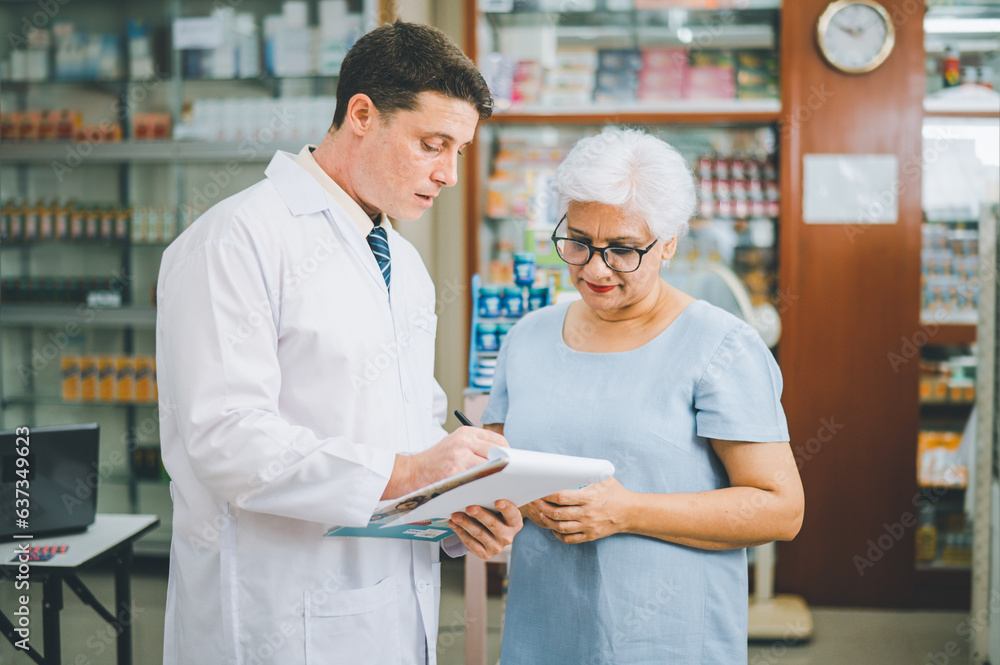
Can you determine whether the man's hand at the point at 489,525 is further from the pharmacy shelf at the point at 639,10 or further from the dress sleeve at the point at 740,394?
the pharmacy shelf at the point at 639,10

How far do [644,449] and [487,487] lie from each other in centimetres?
42

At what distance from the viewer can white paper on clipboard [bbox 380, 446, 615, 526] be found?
3.16 ft

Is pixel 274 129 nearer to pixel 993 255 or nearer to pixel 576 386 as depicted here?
pixel 576 386

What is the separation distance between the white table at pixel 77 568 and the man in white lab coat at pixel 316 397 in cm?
103

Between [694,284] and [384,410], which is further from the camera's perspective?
[694,284]

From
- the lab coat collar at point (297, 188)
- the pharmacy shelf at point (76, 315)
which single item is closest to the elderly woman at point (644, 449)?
the lab coat collar at point (297, 188)

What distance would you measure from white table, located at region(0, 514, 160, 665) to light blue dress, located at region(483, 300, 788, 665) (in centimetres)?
151

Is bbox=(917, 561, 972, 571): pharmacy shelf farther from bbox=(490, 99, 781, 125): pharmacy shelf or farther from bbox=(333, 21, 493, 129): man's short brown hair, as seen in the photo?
bbox=(333, 21, 493, 129): man's short brown hair

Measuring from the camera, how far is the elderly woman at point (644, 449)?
133cm

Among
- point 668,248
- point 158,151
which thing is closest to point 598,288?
point 668,248

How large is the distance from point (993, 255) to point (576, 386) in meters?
2.19

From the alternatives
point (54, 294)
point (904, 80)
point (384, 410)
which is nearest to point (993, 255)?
point (904, 80)

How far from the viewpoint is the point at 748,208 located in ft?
12.0

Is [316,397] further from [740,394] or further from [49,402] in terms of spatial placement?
[49,402]
